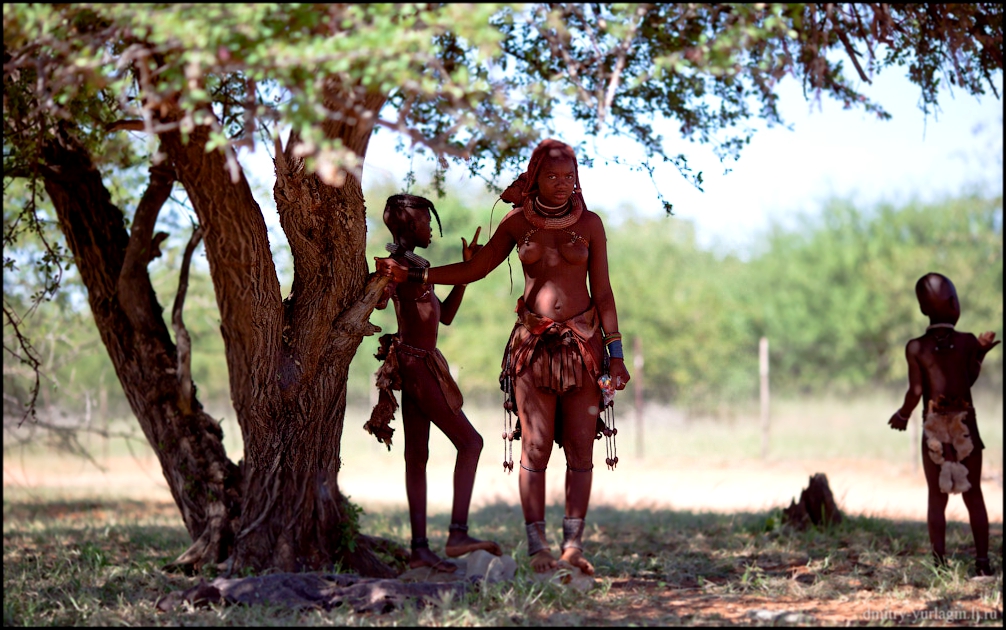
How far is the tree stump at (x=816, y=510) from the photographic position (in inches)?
262

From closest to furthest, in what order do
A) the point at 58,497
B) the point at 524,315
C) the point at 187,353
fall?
the point at 524,315
the point at 187,353
the point at 58,497

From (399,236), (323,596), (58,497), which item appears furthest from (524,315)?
(58,497)

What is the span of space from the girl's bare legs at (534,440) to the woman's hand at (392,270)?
2.41ft

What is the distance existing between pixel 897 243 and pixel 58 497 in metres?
18.7

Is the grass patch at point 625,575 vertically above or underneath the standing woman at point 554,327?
underneath

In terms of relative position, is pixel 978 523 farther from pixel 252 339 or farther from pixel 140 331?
pixel 140 331

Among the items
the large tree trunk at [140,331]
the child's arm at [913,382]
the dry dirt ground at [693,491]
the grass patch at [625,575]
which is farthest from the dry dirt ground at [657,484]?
the large tree trunk at [140,331]

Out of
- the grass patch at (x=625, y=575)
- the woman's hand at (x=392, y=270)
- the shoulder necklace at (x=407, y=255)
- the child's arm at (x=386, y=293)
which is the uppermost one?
the shoulder necklace at (x=407, y=255)

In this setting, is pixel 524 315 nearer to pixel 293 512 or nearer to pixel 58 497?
pixel 293 512

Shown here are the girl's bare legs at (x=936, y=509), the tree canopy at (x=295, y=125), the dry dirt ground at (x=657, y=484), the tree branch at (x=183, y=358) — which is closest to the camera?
the tree canopy at (x=295, y=125)

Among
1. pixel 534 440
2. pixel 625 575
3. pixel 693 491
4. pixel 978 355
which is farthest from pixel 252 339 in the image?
pixel 693 491

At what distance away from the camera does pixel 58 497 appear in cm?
1243

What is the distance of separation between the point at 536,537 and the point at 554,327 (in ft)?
3.23

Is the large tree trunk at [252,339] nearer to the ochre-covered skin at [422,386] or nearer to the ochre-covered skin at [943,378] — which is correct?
the ochre-covered skin at [422,386]
